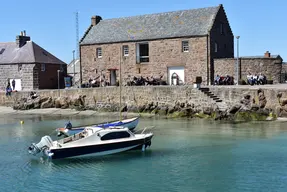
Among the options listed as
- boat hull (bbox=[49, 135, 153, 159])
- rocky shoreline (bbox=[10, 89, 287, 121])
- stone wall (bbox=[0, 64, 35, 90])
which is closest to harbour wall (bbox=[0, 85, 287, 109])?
rocky shoreline (bbox=[10, 89, 287, 121])

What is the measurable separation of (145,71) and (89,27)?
9834 mm

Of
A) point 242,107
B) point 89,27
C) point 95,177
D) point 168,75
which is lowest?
point 95,177

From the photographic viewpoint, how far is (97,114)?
133ft

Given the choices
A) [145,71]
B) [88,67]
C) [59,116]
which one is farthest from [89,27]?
[59,116]

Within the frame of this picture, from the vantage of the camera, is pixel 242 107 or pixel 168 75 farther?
pixel 168 75

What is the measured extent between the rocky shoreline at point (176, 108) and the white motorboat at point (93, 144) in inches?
510

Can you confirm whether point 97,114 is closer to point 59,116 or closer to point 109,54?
point 59,116

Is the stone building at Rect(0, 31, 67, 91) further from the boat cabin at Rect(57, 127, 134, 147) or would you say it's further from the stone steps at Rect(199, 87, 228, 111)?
the boat cabin at Rect(57, 127, 134, 147)

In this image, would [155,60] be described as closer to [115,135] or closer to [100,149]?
[115,135]

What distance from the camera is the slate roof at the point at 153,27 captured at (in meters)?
42.7

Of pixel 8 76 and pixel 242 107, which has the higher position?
pixel 8 76

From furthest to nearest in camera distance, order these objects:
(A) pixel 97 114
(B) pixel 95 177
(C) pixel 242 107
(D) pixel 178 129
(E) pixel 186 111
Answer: (A) pixel 97 114, (E) pixel 186 111, (C) pixel 242 107, (D) pixel 178 129, (B) pixel 95 177

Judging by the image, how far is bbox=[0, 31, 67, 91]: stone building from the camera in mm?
49625

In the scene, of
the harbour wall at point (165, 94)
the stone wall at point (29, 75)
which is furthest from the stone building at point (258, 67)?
the stone wall at point (29, 75)
